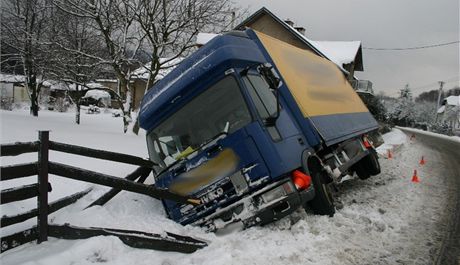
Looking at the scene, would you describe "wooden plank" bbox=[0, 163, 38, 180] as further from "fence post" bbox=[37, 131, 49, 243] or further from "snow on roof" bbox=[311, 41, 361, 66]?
"snow on roof" bbox=[311, 41, 361, 66]

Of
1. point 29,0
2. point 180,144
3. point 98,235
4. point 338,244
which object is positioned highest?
point 29,0

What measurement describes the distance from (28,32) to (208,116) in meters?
16.6

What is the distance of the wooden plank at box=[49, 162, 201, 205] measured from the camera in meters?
4.79

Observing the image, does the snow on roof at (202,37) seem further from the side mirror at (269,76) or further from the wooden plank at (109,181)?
the wooden plank at (109,181)

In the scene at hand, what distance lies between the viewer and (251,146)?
5223 mm

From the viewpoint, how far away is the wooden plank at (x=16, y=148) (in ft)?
14.3

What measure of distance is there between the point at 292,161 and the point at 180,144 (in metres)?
1.53

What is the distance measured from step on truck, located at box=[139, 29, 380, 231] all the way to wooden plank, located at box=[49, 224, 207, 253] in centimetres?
63

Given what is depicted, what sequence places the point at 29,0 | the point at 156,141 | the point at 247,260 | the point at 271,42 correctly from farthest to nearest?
1. the point at 29,0
2. the point at 271,42
3. the point at 156,141
4. the point at 247,260

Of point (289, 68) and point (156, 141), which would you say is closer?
point (156, 141)

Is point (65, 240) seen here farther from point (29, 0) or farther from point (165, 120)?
point (29, 0)

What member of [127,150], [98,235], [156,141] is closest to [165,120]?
[156,141]

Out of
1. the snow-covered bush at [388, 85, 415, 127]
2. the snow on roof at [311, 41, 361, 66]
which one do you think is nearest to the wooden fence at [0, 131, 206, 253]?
the snow on roof at [311, 41, 361, 66]

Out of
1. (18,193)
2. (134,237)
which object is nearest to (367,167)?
(134,237)
